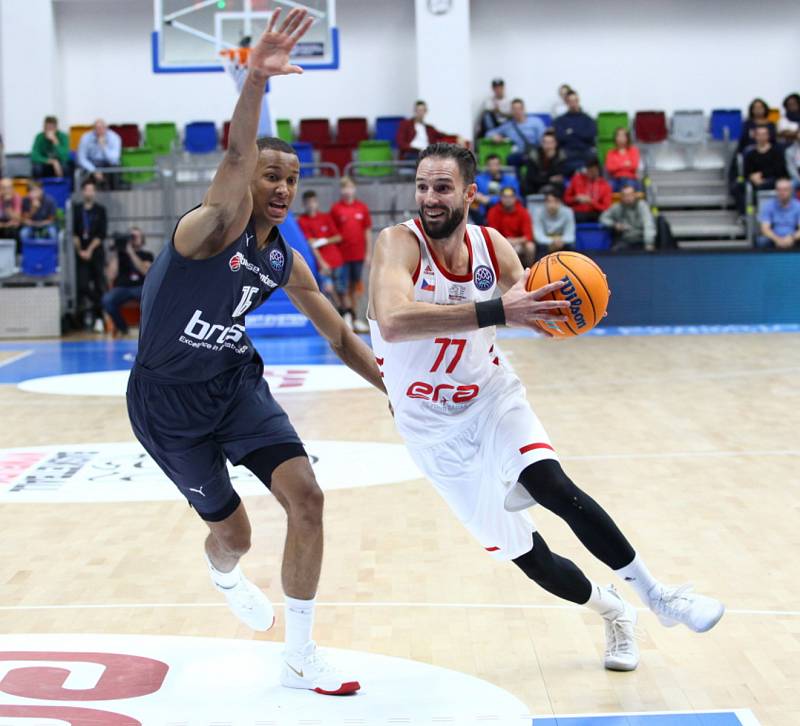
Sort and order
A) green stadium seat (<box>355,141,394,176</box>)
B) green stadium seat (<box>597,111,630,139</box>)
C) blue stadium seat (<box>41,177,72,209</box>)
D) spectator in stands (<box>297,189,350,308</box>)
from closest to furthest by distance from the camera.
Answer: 1. spectator in stands (<box>297,189,350,308</box>)
2. blue stadium seat (<box>41,177,72,209</box>)
3. green stadium seat (<box>355,141,394,176</box>)
4. green stadium seat (<box>597,111,630,139</box>)

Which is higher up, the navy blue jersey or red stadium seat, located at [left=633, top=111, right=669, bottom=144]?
red stadium seat, located at [left=633, top=111, right=669, bottom=144]

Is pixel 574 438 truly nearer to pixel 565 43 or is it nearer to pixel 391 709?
pixel 391 709

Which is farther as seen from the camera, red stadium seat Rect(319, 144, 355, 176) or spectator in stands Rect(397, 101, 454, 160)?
red stadium seat Rect(319, 144, 355, 176)

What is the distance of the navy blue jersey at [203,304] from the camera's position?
400 centimetres

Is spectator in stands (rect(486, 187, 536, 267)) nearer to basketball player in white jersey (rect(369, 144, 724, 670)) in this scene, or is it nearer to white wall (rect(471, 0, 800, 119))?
white wall (rect(471, 0, 800, 119))

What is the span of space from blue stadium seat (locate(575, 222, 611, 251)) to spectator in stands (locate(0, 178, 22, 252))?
8.19 meters

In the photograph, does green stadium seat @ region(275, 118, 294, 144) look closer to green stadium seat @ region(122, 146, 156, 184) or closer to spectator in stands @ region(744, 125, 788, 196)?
green stadium seat @ region(122, 146, 156, 184)

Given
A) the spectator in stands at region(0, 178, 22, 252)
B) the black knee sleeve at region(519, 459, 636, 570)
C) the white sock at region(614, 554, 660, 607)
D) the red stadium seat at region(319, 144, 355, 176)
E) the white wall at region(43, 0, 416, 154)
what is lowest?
the white sock at region(614, 554, 660, 607)

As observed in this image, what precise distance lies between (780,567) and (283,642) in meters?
2.32

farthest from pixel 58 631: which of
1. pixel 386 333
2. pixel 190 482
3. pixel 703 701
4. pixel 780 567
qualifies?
pixel 780 567

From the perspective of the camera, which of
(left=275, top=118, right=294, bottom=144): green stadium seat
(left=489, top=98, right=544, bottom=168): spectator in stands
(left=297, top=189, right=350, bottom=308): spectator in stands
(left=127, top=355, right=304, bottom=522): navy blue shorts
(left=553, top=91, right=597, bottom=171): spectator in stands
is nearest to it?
(left=127, top=355, right=304, bottom=522): navy blue shorts

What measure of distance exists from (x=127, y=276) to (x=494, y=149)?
21.6 feet

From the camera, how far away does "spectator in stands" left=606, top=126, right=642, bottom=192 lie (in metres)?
18.6

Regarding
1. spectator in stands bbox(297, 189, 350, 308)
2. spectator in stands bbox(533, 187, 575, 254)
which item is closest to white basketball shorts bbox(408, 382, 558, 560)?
spectator in stands bbox(297, 189, 350, 308)
